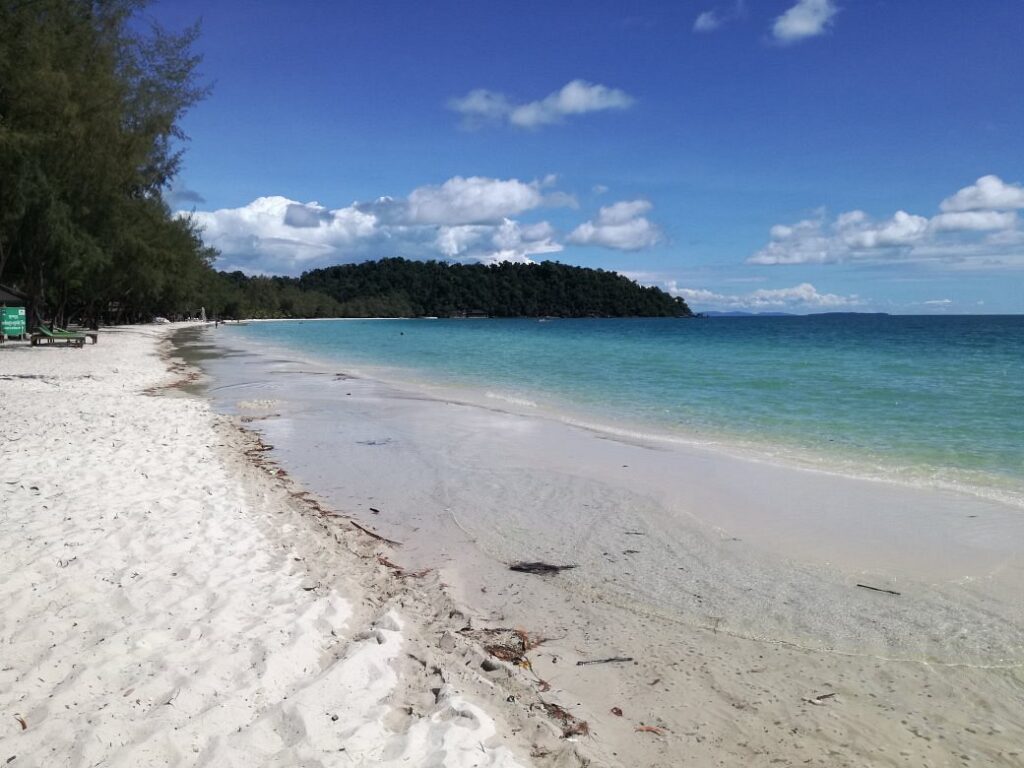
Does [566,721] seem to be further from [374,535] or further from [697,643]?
[374,535]

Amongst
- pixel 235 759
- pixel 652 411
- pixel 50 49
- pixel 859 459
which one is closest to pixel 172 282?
pixel 50 49

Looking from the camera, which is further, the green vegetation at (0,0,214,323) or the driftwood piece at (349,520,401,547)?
the green vegetation at (0,0,214,323)

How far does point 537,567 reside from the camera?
18.9 ft

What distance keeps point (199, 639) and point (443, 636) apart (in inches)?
54.6

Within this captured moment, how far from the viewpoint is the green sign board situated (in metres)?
25.7

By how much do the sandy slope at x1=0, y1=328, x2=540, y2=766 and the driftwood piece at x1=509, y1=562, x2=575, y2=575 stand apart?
1087 mm

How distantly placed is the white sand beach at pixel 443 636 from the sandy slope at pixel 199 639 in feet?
0.05

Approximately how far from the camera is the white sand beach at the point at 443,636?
10.3ft

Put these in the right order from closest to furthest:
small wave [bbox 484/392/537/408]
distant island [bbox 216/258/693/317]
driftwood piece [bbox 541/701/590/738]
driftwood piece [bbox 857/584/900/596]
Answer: driftwood piece [bbox 541/701/590/738], driftwood piece [bbox 857/584/900/596], small wave [bbox 484/392/537/408], distant island [bbox 216/258/693/317]

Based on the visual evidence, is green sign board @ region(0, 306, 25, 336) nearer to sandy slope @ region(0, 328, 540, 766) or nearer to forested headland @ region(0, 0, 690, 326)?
forested headland @ region(0, 0, 690, 326)

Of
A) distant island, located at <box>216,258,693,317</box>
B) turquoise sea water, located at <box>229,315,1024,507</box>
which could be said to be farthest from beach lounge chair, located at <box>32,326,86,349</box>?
distant island, located at <box>216,258,693,317</box>

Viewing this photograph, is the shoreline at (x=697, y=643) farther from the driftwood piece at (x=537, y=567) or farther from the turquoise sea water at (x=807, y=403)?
the turquoise sea water at (x=807, y=403)

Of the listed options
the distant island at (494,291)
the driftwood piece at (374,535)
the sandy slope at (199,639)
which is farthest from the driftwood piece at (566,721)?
the distant island at (494,291)

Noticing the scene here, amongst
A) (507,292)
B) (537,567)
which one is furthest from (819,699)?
(507,292)
